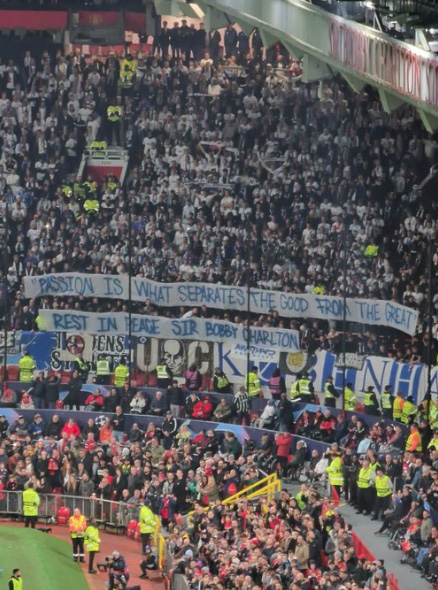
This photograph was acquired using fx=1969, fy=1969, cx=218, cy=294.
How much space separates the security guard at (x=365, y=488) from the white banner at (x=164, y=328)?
7.92m

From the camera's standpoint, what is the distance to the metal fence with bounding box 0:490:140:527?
38.4m

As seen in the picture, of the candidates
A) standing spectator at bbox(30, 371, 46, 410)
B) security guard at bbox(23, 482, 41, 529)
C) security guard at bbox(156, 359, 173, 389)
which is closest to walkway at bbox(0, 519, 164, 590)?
security guard at bbox(23, 482, 41, 529)

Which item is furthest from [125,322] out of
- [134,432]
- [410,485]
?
[410,485]

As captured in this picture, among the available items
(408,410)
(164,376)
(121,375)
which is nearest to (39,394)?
(121,375)

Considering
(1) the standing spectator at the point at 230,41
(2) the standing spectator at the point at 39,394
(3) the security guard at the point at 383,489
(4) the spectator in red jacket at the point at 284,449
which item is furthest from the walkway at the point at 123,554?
(1) the standing spectator at the point at 230,41

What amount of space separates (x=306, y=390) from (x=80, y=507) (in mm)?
5723

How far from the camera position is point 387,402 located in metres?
39.0

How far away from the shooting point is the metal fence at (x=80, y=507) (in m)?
38.4

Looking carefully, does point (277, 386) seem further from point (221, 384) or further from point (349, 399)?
point (349, 399)

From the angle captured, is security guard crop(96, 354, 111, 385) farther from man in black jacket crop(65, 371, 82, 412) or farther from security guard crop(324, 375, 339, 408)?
security guard crop(324, 375, 339, 408)

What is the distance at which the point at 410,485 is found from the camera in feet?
109

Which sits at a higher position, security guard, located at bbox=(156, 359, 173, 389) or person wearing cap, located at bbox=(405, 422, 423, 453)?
security guard, located at bbox=(156, 359, 173, 389)

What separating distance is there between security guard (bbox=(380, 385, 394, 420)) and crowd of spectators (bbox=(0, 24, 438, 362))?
83cm

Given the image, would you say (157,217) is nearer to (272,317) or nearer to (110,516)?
(272,317)
